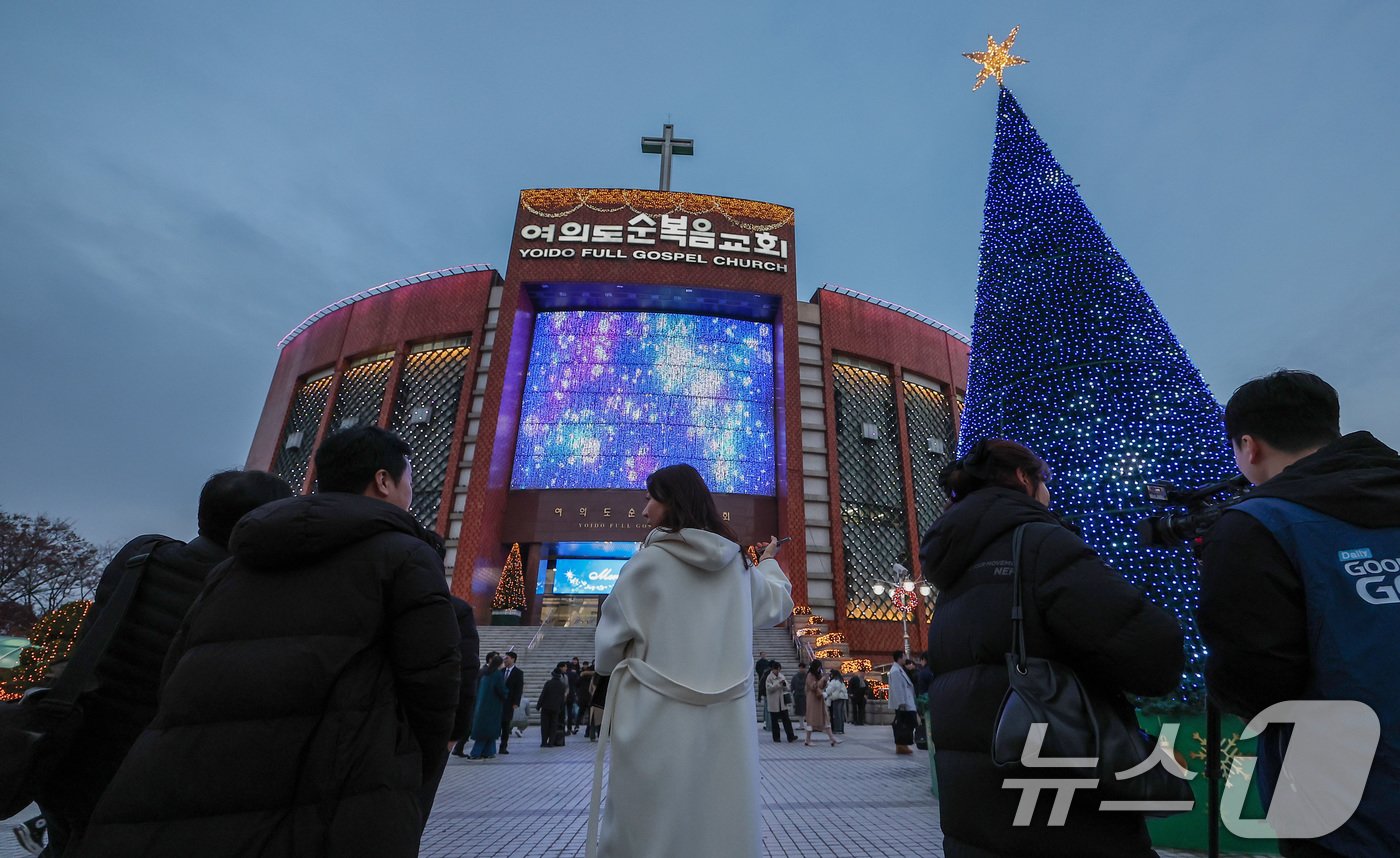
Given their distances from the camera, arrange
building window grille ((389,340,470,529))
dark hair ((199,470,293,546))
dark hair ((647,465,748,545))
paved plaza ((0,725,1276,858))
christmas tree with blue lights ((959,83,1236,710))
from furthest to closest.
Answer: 1. building window grille ((389,340,470,529))
2. christmas tree with blue lights ((959,83,1236,710))
3. paved plaza ((0,725,1276,858))
4. dark hair ((647,465,748,545))
5. dark hair ((199,470,293,546))

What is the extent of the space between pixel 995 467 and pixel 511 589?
2010cm

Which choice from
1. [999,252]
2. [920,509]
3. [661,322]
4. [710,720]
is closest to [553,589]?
[661,322]

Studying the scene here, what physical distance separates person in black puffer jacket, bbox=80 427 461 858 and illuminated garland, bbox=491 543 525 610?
19.5m

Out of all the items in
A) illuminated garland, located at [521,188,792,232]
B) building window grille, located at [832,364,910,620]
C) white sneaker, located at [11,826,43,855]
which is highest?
illuminated garland, located at [521,188,792,232]

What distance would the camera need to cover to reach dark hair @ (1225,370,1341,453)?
5.08 ft

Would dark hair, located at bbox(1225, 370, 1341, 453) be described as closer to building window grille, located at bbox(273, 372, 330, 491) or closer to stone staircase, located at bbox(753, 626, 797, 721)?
stone staircase, located at bbox(753, 626, 797, 721)

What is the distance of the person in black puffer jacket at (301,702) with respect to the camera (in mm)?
1251

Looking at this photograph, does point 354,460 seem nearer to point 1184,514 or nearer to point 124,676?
point 124,676

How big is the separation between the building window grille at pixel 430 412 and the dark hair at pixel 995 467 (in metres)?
22.8

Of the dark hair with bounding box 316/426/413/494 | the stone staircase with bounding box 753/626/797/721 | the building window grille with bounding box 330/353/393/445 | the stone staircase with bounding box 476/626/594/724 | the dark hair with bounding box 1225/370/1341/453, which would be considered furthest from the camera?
the building window grille with bounding box 330/353/393/445

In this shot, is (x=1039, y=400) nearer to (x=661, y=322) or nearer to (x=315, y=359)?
(x=661, y=322)

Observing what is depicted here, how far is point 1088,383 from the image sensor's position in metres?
5.29

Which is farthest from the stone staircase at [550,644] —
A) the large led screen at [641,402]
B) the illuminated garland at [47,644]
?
the illuminated garland at [47,644]

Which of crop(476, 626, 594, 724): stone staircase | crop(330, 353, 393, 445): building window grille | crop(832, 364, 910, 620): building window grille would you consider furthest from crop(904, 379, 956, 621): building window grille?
crop(330, 353, 393, 445): building window grille
